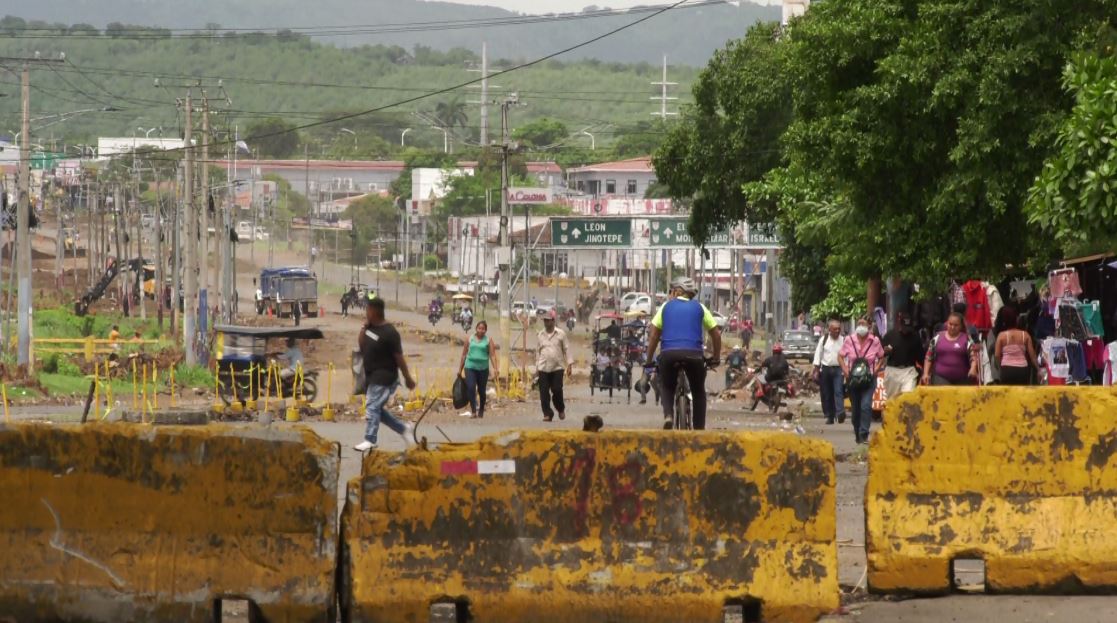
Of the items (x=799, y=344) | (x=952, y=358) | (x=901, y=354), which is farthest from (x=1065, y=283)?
(x=799, y=344)

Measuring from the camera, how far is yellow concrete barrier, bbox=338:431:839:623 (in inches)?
358

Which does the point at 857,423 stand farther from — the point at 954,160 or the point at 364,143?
the point at 364,143

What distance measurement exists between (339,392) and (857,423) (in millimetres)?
27510

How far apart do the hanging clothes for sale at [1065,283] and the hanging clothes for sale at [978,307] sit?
134 inches

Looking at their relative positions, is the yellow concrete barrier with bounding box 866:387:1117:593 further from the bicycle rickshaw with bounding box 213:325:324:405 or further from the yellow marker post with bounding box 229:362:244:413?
the bicycle rickshaw with bounding box 213:325:324:405

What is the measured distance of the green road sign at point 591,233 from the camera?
5816 centimetres

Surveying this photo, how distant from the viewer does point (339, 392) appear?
46531 millimetres

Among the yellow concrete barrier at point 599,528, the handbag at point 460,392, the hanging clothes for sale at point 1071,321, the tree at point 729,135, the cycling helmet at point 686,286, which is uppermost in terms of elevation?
the tree at point 729,135

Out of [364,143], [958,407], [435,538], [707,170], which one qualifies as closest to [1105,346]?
[958,407]

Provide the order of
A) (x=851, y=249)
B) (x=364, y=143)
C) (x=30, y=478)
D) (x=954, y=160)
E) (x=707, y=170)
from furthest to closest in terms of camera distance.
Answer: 1. (x=364, y=143)
2. (x=707, y=170)
3. (x=851, y=249)
4. (x=954, y=160)
5. (x=30, y=478)

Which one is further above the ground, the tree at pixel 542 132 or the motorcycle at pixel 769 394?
the tree at pixel 542 132

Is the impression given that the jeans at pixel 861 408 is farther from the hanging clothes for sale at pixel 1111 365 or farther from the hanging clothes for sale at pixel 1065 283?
the hanging clothes for sale at pixel 1111 365

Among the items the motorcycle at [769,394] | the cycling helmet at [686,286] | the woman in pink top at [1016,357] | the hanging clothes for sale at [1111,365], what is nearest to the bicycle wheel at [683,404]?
the cycling helmet at [686,286]

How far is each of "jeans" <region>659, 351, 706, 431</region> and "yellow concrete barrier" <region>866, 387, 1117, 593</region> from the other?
17.6 feet
